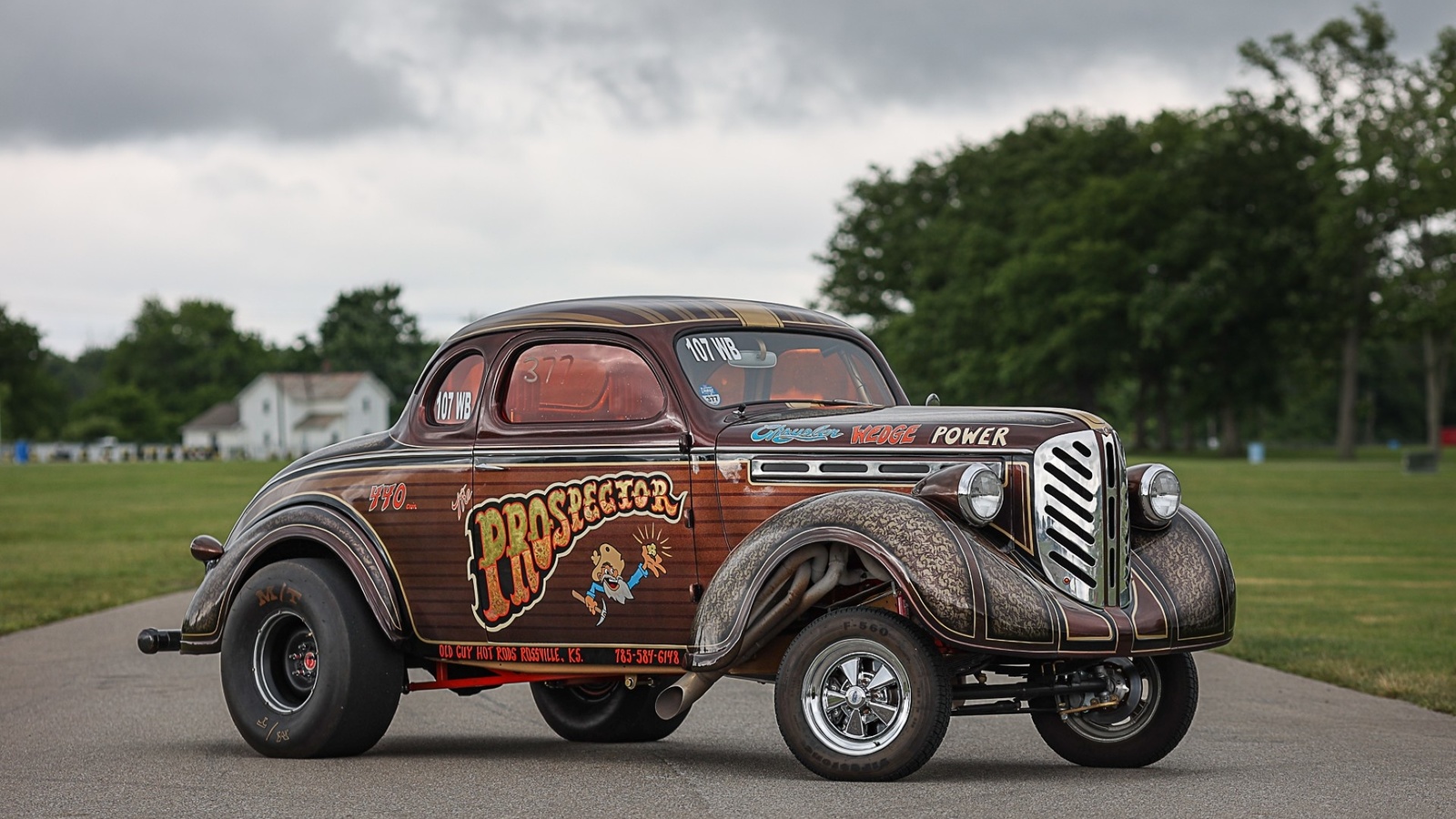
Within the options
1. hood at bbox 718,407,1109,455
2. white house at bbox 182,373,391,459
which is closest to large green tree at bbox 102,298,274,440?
white house at bbox 182,373,391,459

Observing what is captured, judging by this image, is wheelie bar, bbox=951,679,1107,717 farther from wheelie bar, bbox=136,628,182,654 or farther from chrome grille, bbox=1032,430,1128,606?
wheelie bar, bbox=136,628,182,654

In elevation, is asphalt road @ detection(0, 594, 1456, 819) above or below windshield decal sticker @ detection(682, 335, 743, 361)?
below

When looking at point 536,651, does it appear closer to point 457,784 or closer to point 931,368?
point 457,784

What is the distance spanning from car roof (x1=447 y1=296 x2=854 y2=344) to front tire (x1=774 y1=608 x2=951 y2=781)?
6.10 ft

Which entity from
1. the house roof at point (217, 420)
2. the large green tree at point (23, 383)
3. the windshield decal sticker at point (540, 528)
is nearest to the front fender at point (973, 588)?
the windshield decal sticker at point (540, 528)

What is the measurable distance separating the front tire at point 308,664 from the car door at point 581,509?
2.02 ft

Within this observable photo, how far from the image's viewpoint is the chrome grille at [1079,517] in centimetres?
734

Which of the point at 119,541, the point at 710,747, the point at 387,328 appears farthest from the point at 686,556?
the point at 387,328

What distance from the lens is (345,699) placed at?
28.1 feet

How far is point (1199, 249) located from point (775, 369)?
70967mm

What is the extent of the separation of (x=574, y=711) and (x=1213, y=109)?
74402 millimetres

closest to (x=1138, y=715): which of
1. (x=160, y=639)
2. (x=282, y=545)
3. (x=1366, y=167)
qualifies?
(x=282, y=545)

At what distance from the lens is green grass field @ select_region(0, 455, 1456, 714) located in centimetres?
1491

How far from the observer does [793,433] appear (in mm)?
7793
